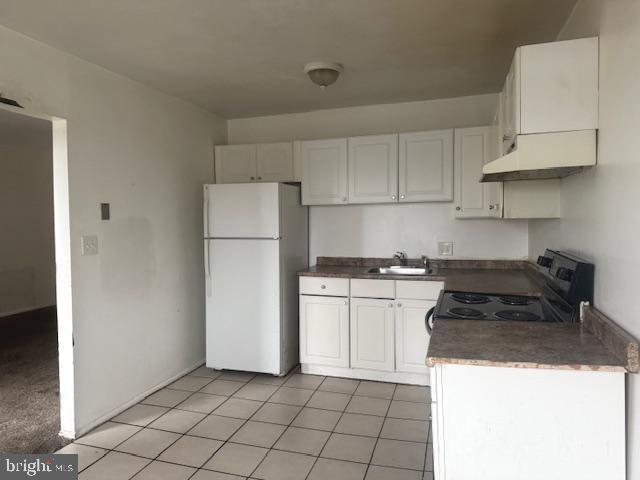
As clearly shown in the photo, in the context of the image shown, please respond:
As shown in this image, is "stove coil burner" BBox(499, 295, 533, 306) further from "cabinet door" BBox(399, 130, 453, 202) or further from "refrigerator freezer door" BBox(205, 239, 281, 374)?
"refrigerator freezer door" BBox(205, 239, 281, 374)

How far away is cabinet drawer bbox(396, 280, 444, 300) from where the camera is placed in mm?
3207

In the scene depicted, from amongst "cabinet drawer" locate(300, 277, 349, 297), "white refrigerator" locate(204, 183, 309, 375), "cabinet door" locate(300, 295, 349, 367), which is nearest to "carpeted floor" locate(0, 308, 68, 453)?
"white refrigerator" locate(204, 183, 309, 375)

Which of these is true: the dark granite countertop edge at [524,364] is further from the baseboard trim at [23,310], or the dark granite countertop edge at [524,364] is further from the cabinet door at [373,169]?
the baseboard trim at [23,310]

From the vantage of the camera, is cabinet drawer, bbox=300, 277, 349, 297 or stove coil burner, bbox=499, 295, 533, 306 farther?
cabinet drawer, bbox=300, 277, 349, 297

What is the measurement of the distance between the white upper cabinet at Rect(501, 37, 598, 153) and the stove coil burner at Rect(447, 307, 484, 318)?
2.65 feet

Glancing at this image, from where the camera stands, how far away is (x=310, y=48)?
2539 millimetres

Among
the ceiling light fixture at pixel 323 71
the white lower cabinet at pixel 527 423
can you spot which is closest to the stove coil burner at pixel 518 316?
the white lower cabinet at pixel 527 423

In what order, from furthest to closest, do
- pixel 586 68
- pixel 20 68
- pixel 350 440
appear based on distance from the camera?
pixel 350 440 → pixel 20 68 → pixel 586 68

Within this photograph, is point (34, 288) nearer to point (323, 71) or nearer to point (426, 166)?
point (323, 71)

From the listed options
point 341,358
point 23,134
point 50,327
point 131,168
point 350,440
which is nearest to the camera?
point 350,440

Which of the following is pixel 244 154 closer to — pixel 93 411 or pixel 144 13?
pixel 144 13

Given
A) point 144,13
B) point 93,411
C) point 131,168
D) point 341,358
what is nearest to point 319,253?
point 341,358

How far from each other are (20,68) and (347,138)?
2223mm

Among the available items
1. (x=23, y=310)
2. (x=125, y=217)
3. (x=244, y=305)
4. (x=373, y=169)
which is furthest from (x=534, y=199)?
(x=23, y=310)
